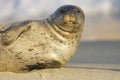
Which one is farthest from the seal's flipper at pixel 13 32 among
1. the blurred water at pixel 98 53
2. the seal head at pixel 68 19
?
the blurred water at pixel 98 53

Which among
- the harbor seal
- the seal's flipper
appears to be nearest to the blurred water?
the harbor seal

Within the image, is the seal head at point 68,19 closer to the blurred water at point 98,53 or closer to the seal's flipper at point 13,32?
the seal's flipper at point 13,32

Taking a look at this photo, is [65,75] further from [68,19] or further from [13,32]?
[13,32]

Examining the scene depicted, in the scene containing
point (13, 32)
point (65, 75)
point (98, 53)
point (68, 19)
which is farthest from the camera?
point (98, 53)

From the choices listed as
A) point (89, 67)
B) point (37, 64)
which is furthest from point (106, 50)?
point (37, 64)

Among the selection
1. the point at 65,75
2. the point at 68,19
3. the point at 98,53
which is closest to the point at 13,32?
the point at 68,19

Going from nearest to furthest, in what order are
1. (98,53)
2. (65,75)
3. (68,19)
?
(65,75), (68,19), (98,53)
